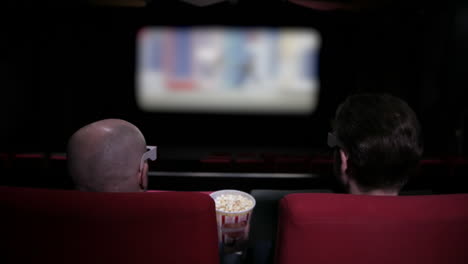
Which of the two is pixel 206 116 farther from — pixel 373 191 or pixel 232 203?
pixel 373 191

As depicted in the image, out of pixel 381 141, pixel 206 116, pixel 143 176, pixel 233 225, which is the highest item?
pixel 381 141

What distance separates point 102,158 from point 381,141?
705 millimetres

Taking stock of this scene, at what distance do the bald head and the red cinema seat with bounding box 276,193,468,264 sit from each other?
437 mm

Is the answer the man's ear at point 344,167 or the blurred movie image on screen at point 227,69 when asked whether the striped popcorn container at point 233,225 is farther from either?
the blurred movie image on screen at point 227,69

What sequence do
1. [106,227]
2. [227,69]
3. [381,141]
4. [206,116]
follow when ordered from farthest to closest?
[206,116] → [227,69] → [381,141] → [106,227]

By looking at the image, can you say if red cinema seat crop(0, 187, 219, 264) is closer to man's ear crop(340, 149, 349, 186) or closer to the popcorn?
the popcorn

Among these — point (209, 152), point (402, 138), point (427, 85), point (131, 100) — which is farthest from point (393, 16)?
point (402, 138)

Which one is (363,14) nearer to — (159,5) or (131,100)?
(159,5)

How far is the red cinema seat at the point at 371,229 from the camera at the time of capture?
0.54m

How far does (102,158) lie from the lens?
30.0 inches

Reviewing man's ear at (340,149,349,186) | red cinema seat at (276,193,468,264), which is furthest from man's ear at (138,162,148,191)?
man's ear at (340,149,349,186)

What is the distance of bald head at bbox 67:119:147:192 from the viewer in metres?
0.76

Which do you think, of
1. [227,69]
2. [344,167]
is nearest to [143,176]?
[344,167]

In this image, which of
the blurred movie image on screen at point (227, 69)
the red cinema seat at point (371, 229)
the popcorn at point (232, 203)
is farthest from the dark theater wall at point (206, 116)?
the red cinema seat at point (371, 229)
